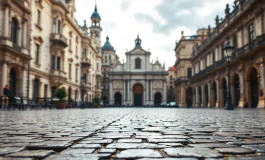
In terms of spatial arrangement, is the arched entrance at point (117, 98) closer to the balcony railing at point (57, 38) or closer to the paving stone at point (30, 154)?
the balcony railing at point (57, 38)

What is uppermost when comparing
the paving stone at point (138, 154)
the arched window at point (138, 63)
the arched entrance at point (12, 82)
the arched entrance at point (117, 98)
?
the arched window at point (138, 63)

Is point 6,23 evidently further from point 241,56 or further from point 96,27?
point 96,27

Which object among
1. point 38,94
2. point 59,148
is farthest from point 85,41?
point 59,148

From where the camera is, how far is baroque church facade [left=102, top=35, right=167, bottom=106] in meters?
58.4

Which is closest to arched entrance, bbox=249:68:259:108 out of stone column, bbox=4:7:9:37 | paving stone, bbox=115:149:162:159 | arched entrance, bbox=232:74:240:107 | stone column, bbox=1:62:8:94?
arched entrance, bbox=232:74:240:107

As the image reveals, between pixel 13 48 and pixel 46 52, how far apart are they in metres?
7.55

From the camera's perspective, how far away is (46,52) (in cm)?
2655

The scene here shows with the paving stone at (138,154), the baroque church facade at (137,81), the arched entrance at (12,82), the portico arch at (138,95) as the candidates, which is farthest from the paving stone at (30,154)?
the portico arch at (138,95)

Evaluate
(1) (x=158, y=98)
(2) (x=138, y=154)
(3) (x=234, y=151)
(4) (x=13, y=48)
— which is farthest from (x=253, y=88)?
(1) (x=158, y=98)

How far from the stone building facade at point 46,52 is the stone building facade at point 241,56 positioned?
17.6 meters

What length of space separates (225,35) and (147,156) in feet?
94.2

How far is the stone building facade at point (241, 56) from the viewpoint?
1989 cm

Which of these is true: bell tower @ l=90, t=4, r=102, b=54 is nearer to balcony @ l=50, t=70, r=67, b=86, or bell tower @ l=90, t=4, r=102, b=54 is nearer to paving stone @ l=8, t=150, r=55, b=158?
balcony @ l=50, t=70, r=67, b=86

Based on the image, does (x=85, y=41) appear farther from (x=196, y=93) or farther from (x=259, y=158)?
(x=259, y=158)
